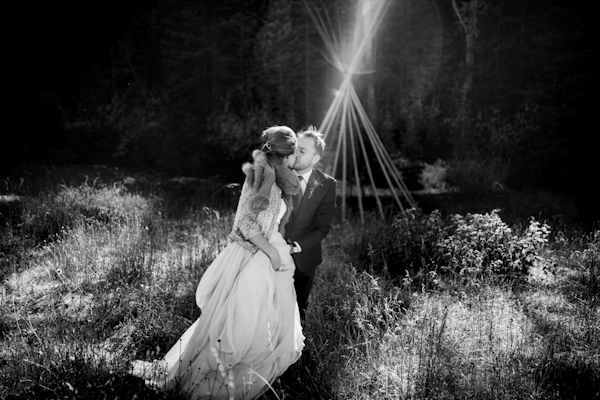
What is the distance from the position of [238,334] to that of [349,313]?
1495mm

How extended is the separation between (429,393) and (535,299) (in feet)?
8.42

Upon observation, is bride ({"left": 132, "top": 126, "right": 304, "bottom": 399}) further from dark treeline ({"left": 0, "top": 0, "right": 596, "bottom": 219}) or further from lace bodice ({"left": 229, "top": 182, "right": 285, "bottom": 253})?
dark treeline ({"left": 0, "top": 0, "right": 596, "bottom": 219})

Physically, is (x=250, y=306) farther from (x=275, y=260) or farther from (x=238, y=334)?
(x=275, y=260)

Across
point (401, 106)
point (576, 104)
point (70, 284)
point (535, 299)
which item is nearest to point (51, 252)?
point (70, 284)

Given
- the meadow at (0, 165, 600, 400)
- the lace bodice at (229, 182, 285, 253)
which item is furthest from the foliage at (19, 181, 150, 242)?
the lace bodice at (229, 182, 285, 253)

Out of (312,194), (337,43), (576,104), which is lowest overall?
(312,194)

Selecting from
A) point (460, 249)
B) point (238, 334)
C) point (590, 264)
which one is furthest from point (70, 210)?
point (590, 264)

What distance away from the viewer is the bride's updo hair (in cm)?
316

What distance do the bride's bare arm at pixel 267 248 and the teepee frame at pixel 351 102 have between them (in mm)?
10114

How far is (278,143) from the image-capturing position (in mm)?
3162

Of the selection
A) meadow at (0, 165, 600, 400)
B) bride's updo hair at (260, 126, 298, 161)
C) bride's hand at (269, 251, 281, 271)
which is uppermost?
bride's updo hair at (260, 126, 298, 161)

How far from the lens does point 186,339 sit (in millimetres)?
3512

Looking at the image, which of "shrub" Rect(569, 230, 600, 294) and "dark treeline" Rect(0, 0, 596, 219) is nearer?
"shrub" Rect(569, 230, 600, 294)

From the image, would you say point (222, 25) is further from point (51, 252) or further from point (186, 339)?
point (186, 339)
